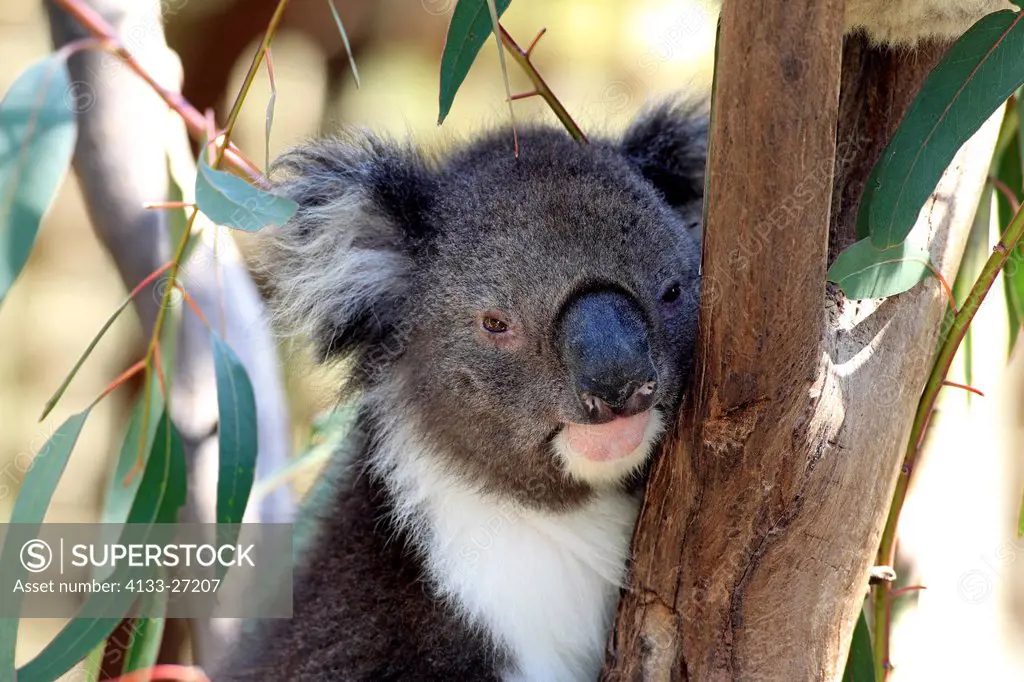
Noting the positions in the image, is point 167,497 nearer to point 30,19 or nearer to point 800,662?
point 800,662

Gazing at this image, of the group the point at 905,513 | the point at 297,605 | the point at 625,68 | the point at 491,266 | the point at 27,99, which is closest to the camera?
the point at 491,266

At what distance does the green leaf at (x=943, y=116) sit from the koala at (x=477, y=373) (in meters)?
0.53

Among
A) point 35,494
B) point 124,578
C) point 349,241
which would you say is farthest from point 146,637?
point 349,241

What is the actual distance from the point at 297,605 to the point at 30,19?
4.28 meters

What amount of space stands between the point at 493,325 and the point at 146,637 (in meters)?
1.25

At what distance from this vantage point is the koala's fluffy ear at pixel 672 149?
2.75 m

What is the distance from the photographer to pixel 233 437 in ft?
8.07

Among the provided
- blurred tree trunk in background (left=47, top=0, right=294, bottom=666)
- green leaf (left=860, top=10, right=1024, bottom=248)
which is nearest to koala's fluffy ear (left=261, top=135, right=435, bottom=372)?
blurred tree trunk in background (left=47, top=0, right=294, bottom=666)

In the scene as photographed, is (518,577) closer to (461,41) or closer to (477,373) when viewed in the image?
(477,373)

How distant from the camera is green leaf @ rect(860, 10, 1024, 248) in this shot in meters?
1.83

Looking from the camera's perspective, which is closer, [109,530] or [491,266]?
[491,266]

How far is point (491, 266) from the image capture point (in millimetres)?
Result: 2318

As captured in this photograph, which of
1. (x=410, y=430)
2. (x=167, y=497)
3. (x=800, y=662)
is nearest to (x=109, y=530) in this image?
(x=167, y=497)

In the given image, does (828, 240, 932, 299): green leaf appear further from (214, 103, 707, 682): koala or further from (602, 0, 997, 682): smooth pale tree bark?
(214, 103, 707, 682): koala
